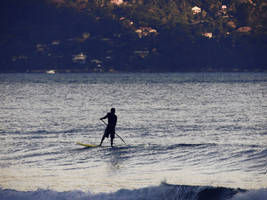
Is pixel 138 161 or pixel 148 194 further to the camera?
pixel 138 161

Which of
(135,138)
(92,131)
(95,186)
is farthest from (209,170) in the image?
(92,131)

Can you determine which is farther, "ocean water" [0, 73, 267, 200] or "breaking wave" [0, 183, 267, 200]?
"ocean water" [0, 73, 267, 200]

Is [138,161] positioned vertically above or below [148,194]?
below

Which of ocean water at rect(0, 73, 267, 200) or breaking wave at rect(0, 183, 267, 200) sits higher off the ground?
breaking wave at rect(0, 183, 267, 200)

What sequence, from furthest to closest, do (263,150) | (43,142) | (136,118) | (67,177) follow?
(136,118), (43,142), (263,150), (67,177)

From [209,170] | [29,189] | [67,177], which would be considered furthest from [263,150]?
[29,189]

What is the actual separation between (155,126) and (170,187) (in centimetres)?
2024

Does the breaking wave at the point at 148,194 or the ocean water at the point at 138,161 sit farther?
the ocean water at the point at 138,161

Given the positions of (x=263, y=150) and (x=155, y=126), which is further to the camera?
(x=155, y=126)

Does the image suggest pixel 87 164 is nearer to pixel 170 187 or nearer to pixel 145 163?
pixel 145 163

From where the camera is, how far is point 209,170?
69.6ft

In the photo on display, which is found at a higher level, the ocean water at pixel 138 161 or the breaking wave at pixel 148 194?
the breaking wave at pixel 148 194

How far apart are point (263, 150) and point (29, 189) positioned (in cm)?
1135

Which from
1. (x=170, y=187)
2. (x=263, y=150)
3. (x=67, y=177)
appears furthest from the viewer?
(x=263, y=150)
